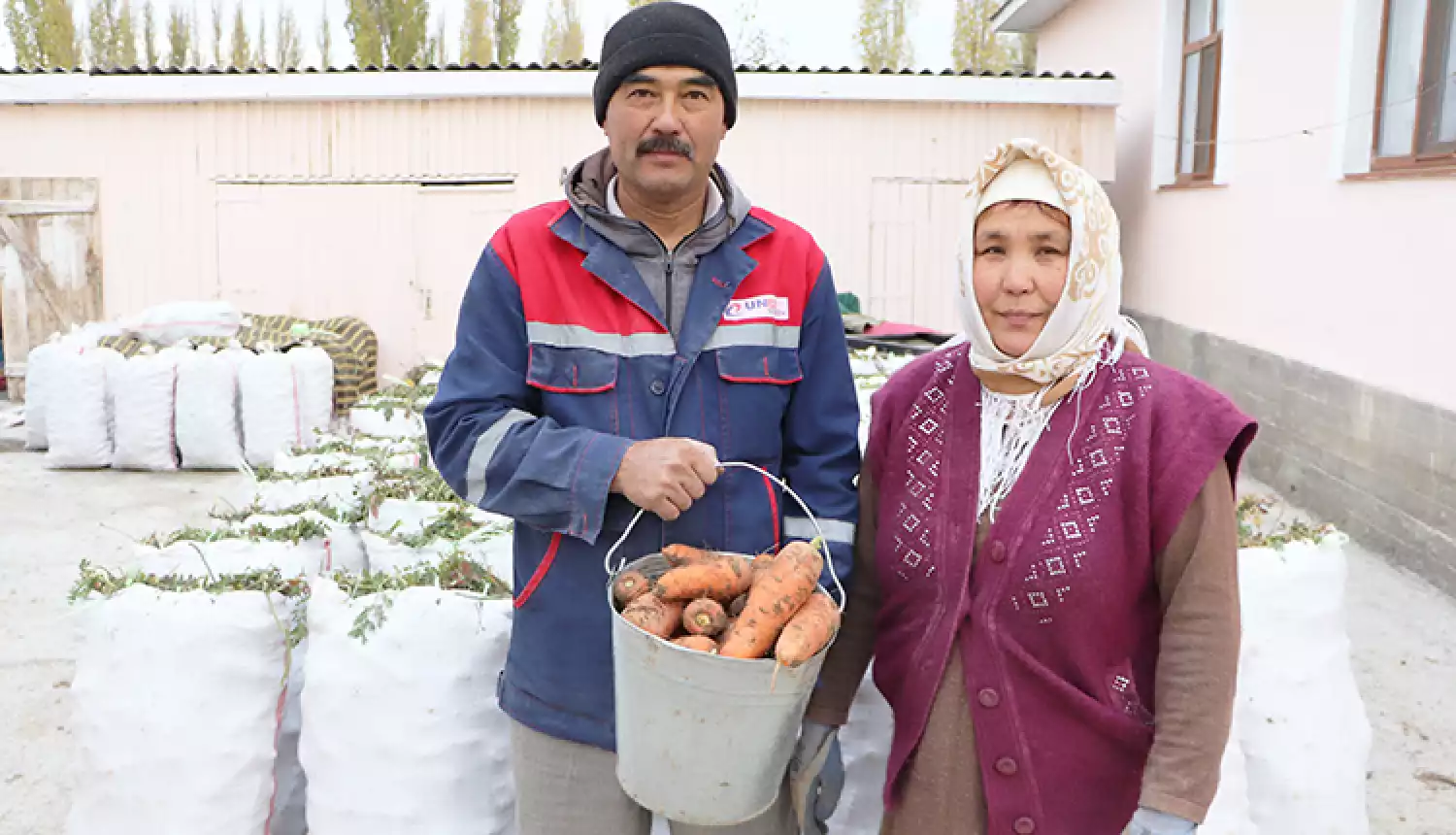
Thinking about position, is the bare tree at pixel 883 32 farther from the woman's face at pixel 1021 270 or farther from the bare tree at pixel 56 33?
the woman's face at pixel 1021 270

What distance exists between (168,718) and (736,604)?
152cm

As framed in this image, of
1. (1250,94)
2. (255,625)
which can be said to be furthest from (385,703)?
(1250,94)

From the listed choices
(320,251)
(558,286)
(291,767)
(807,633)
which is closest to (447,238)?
(320,251)

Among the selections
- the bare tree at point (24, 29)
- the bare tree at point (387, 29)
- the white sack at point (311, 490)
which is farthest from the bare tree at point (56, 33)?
the white sack at point (311, 490)

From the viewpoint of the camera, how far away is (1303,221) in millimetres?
7320

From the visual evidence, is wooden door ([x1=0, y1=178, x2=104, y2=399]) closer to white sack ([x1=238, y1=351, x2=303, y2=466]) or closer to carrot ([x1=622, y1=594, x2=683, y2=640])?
white sack ([x1=238, y1=351, x2=303, y2=466])

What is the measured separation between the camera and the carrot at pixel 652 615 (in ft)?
5.11

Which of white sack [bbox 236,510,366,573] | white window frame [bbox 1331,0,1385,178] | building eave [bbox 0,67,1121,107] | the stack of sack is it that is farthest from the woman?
building eave [bbox 0,67,1121,107]

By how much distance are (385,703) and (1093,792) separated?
1.51m

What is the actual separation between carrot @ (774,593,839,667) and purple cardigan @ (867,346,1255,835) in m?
0.19

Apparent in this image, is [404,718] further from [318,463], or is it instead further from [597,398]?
[318,463]

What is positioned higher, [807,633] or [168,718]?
[807,633]

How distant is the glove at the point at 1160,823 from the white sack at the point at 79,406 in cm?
831

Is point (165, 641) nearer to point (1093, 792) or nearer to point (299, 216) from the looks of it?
point (1093, 792)
